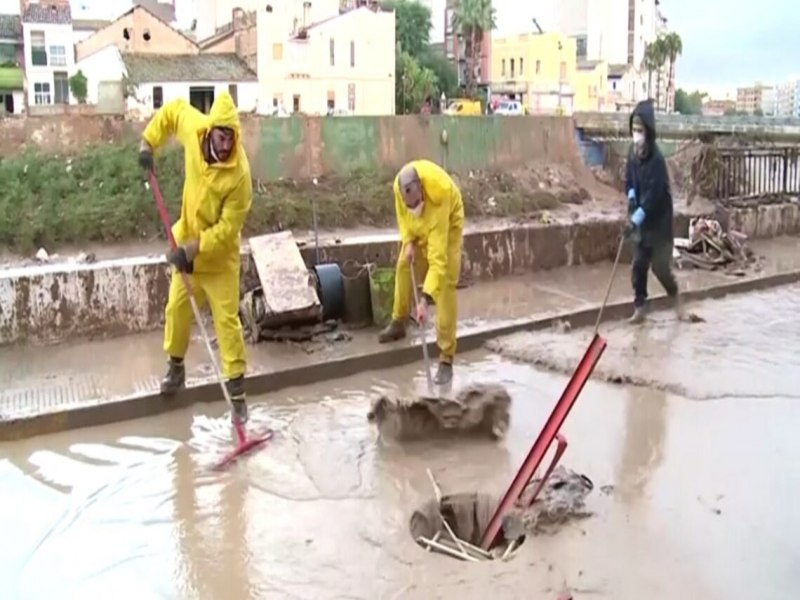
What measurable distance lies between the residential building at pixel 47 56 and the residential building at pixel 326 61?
9.15 metres

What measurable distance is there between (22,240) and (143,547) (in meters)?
7.62

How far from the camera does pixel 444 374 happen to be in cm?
691

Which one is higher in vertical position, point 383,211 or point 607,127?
point 607,127

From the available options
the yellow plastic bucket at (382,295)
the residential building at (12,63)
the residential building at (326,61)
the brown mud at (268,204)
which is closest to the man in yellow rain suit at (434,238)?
the yellow plastic bucket at (382,295)

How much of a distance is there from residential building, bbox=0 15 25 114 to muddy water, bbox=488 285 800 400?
3825 cm

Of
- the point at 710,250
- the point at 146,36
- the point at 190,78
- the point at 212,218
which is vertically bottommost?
the point at 710,250

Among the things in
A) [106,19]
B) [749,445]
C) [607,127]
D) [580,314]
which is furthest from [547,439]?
[106,19]

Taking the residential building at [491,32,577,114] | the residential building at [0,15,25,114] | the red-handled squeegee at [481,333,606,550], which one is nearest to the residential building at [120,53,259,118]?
the residential building at [0,15,25,114]

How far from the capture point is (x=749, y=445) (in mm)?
5730

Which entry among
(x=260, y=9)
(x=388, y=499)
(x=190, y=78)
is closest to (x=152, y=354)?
(x=388, y=499)

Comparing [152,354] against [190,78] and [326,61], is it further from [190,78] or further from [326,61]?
[326,61]

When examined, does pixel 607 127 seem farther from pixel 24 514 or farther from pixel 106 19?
pixel 106 19

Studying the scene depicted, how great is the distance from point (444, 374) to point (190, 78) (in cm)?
3007

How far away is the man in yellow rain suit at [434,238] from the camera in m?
6.61
